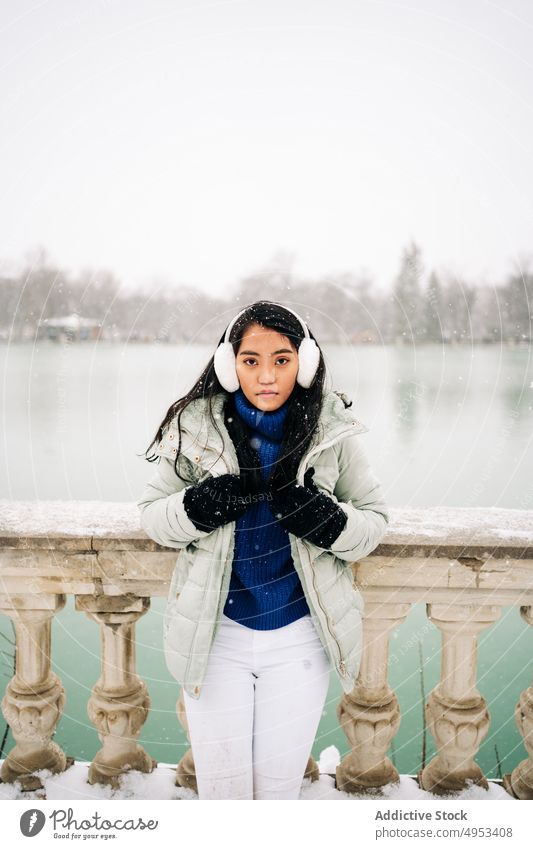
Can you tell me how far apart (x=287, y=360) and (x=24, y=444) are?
5.16 ft

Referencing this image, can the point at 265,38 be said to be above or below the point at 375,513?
above

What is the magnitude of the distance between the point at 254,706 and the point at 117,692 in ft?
1.70

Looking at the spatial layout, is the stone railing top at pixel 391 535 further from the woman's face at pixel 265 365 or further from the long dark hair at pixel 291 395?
the woman's face at pixel 265 365

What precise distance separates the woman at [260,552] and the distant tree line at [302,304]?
495mm

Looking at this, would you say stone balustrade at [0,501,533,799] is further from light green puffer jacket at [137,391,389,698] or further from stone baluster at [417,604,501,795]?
light green puffer jacket at [137,391,389,698]

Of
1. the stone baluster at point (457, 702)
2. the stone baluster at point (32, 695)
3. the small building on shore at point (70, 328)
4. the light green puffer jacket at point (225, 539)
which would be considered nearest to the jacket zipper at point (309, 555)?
the light green puffer jacket at point (225, 539)

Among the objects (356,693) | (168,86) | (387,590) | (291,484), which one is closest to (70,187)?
(168,86)

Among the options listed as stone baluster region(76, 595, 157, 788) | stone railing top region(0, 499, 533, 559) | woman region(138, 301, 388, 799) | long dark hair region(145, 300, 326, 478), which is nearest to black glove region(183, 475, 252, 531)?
woman region(138, 301, 388, 799)

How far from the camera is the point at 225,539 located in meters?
1.69

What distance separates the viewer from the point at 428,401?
9.18ft

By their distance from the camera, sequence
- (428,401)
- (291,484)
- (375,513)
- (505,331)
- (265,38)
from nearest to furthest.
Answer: (291,484) < (375,513) < (265,38) < (505,331) < (428,401)

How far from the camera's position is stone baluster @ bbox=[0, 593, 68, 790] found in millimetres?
1994

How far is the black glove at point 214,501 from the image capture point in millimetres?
1603
